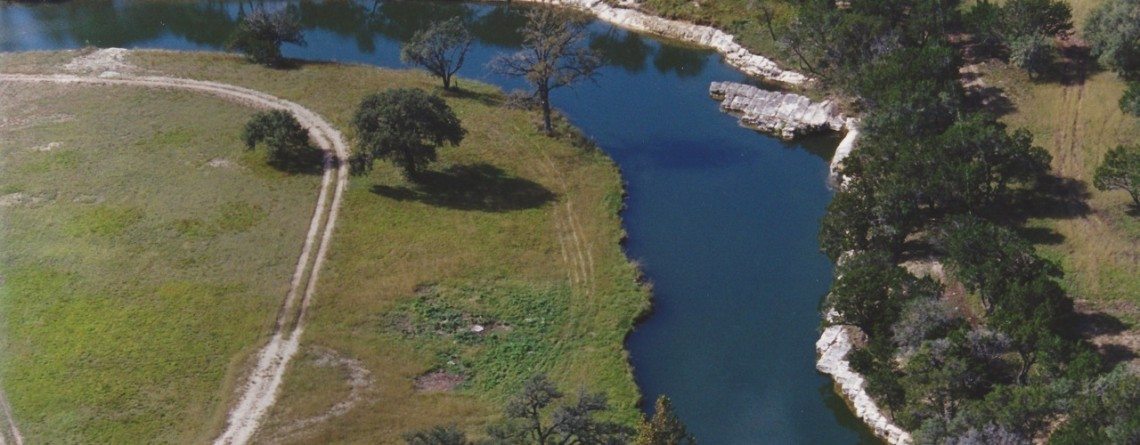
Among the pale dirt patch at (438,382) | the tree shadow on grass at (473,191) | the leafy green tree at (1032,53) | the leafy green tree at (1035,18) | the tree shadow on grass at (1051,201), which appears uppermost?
the leafy green tree at (1035,18)

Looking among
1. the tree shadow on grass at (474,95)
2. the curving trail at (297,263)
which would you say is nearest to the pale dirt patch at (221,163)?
the curving trail at (297,263)

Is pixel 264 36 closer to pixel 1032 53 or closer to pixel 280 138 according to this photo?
pixel 280 138

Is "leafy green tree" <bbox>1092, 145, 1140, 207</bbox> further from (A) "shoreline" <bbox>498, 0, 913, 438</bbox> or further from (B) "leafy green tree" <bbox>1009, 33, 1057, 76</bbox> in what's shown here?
(A) "shoreline" <bbox>498, 0, 913, 438</bbox>

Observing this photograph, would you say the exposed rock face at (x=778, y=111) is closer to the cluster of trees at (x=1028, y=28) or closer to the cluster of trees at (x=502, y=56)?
the cluster of trees at (x=502, y=56)

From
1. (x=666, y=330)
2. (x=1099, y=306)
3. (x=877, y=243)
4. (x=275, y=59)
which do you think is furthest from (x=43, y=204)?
(x=1099, y=306)

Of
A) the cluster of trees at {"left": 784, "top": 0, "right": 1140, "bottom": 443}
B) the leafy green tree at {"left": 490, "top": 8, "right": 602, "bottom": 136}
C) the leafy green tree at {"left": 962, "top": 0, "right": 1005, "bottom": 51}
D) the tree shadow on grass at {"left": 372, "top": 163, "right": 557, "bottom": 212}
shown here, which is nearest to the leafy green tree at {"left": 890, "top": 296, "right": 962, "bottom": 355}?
the cluster of trees at {"left": 784, "top": 0, "right": 1140, "bottom": 443}

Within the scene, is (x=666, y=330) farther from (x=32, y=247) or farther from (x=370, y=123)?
(x=32, y=247)
